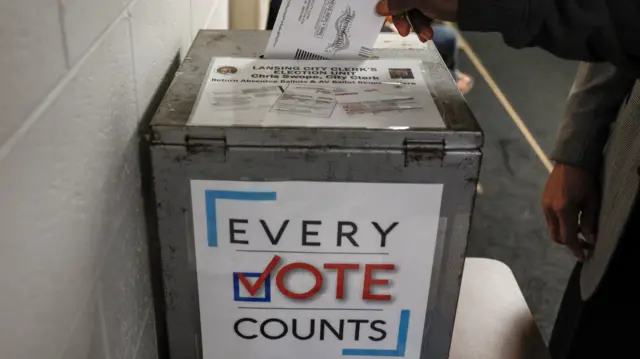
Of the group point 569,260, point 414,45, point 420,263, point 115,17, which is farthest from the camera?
point 569,260

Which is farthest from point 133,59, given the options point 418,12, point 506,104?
point 506,104

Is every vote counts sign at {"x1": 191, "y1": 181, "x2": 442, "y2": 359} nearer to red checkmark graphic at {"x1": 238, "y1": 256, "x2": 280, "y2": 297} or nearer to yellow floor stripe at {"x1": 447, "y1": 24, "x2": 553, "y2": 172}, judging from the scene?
red checkmark graphic at {"x1": 238, "y1": 256, "x2": 280, "y2": 297}

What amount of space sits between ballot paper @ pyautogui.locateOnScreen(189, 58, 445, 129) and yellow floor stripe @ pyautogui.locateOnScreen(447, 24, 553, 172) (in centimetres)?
178

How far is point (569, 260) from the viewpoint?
83.5 inches

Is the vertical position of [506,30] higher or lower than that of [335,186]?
higher

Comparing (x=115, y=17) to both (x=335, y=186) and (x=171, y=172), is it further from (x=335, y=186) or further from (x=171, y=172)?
(x=335, y=186)

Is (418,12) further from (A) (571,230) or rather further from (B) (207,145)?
(A) (571,230)

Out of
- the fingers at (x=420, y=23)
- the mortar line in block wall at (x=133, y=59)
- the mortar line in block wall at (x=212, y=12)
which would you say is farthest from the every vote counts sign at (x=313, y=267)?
the mortar line in block wall at (x=212, y=12)

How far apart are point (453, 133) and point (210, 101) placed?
0.89 ft

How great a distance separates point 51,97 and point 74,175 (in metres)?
0.09

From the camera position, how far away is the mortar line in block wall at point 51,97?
0.42m

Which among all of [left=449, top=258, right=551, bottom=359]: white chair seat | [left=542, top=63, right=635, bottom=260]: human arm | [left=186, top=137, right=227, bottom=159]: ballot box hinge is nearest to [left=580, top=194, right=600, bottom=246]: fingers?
[left=542, top=63, right=635, bottom=260]: human arm

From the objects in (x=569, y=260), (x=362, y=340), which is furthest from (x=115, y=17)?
(x=569, y=260)

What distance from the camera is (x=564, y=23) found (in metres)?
0.68
